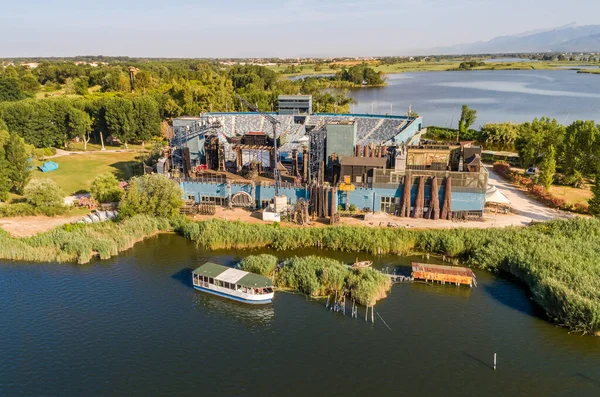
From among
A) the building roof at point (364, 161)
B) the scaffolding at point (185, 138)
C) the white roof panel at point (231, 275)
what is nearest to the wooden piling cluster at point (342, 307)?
the white roof panel at point (231, 275)

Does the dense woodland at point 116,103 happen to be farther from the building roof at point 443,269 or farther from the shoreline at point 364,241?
the building roof at point 443,269

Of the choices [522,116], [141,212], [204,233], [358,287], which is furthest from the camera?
[522,116]

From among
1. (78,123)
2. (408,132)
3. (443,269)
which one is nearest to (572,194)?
(408,132)

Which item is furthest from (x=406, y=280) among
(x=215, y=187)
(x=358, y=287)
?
(x=215, y=187)

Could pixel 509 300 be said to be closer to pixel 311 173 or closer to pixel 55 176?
pixel 311 173

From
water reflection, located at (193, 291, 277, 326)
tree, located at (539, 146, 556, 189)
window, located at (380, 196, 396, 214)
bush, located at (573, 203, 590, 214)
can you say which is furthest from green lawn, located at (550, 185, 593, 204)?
water reflection, located at (193, 291, 277, 326)

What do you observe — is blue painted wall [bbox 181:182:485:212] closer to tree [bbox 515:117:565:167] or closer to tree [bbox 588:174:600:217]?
tree [bbox 588:174:600:217]
